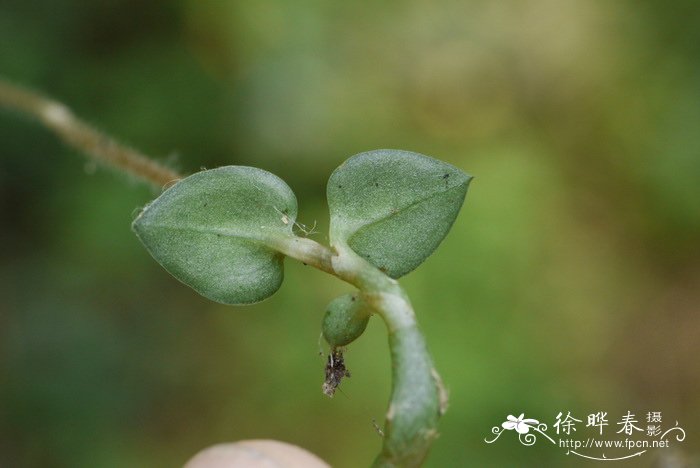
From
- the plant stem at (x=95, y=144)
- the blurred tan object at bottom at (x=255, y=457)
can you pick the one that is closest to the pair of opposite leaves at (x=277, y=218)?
the plant stem at (x=95, y=144)

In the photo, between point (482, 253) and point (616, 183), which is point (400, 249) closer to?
point (482, 253)

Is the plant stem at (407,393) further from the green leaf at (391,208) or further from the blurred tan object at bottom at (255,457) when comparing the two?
the blurred tan object at bottom at (255,457)

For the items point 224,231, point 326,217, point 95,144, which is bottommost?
point 224,231

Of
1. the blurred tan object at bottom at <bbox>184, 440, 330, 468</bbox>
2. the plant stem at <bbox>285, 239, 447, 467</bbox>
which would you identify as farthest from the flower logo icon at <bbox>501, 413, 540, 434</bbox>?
the plant stem at <bbox>285, 239, 447, 467</bbox>

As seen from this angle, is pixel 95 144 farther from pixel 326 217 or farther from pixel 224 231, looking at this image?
pixel 326 217

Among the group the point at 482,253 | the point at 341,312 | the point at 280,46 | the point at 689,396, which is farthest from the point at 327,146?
the point at 341,312

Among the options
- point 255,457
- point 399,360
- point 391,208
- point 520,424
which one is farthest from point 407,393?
point 520,424
